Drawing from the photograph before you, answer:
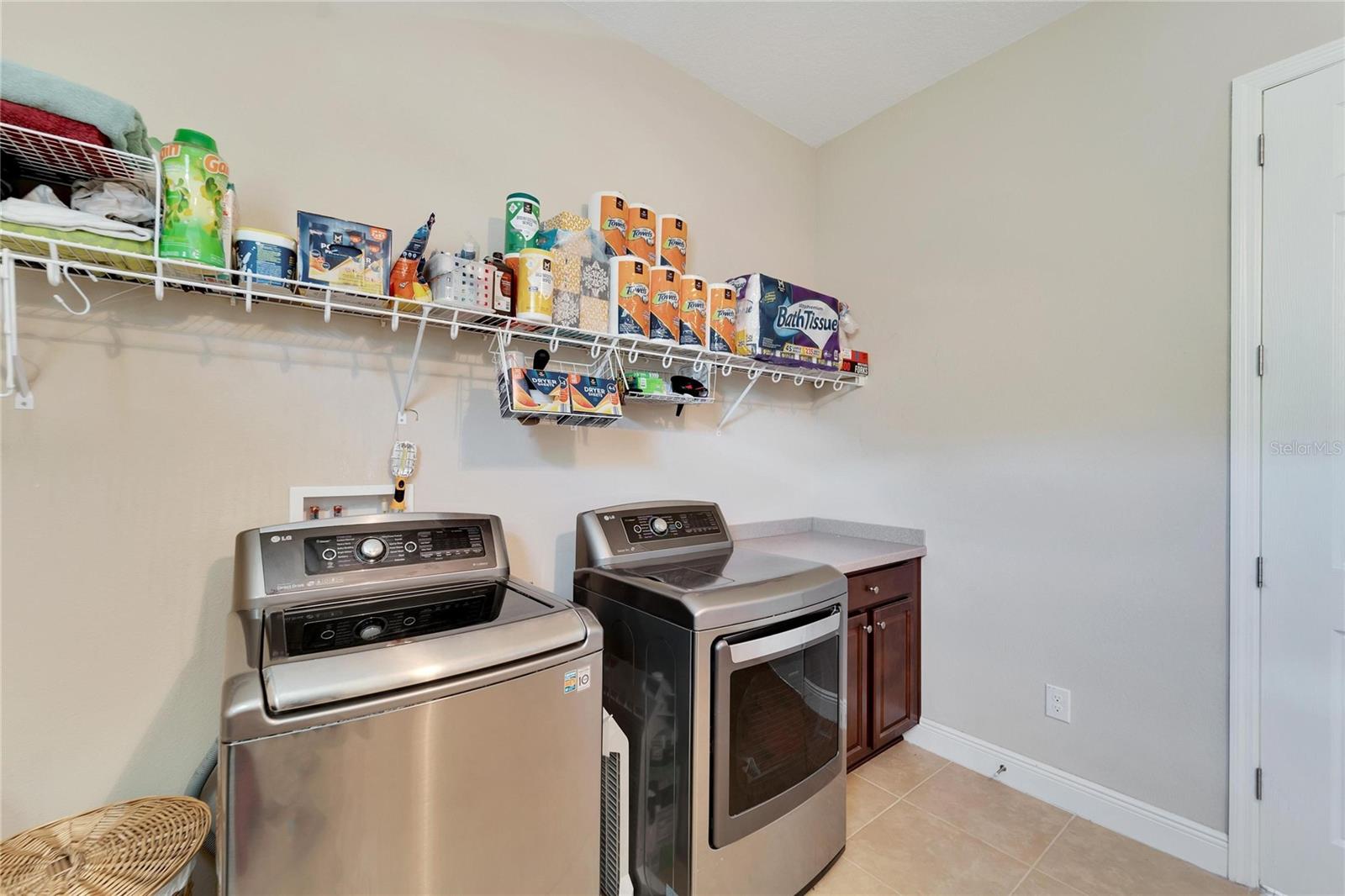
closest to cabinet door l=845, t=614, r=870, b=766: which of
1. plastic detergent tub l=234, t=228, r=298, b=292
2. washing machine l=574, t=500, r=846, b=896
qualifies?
washing machine l=574, t=500, r=846, b=896

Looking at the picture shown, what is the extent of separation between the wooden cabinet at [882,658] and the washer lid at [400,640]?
4.08ft

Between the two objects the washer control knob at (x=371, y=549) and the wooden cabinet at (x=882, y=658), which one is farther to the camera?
the wooden cabinet at (x=882, y=658)

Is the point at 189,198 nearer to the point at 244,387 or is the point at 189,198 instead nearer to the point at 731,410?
the point at 244,387

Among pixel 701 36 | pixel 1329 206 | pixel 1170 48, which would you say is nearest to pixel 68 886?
pixel 701 36

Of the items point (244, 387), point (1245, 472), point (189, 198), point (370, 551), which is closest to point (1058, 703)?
point (1245, 472)

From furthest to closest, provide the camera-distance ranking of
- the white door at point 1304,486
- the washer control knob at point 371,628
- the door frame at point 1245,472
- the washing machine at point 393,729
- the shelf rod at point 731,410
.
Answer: the shelf rod at point 731,410 < the door frame at point 1245,472 < the white door at point 1304,486 < the washer control knob at point 371,628 < the washing machine at point 393,729

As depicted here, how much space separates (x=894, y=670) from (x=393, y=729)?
1.95m

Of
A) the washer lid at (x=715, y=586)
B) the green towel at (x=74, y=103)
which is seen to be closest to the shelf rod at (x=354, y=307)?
the green towel at (x=74, y=103)

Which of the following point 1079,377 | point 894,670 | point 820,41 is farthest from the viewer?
point 894,670

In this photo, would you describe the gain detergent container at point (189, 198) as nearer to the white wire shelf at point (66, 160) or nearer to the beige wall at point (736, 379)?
the white wire shelf at point (66, 160)

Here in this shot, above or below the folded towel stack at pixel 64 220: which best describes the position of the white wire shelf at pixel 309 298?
below

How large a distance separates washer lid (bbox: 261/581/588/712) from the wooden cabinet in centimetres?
124

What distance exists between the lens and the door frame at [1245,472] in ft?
5.32

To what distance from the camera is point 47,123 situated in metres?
1.00
